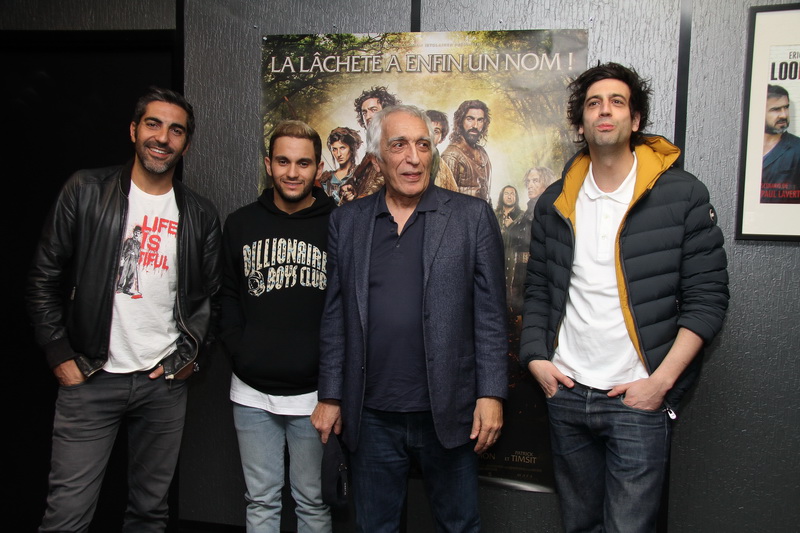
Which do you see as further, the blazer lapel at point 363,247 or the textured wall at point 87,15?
the textured wall at point 87,15

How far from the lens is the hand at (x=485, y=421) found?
5.76ft

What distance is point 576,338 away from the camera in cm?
181

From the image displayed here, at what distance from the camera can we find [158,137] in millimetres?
2043

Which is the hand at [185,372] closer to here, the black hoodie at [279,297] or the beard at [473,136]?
the black hoodie at [279,297]

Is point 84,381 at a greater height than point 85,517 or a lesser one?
greater

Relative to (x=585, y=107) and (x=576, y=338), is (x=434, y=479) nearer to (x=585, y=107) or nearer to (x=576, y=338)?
(x=576, y=338)

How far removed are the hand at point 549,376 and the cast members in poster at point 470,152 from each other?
2.59 ft

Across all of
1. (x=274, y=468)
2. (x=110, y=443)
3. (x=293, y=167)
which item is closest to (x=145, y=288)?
(x=110, y=443)

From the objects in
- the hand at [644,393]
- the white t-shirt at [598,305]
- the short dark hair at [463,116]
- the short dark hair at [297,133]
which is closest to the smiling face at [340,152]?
the short dark hair at [297,133]

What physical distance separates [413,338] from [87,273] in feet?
3.94

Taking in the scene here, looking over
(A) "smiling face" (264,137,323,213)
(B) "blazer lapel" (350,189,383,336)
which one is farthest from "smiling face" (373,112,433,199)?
(A) "smiling face" (264,137,323,213)

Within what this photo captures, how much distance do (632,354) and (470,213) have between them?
0.67 metres

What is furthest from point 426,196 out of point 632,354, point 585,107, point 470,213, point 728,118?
point 728,118

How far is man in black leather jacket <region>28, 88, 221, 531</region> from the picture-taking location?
1973mm
